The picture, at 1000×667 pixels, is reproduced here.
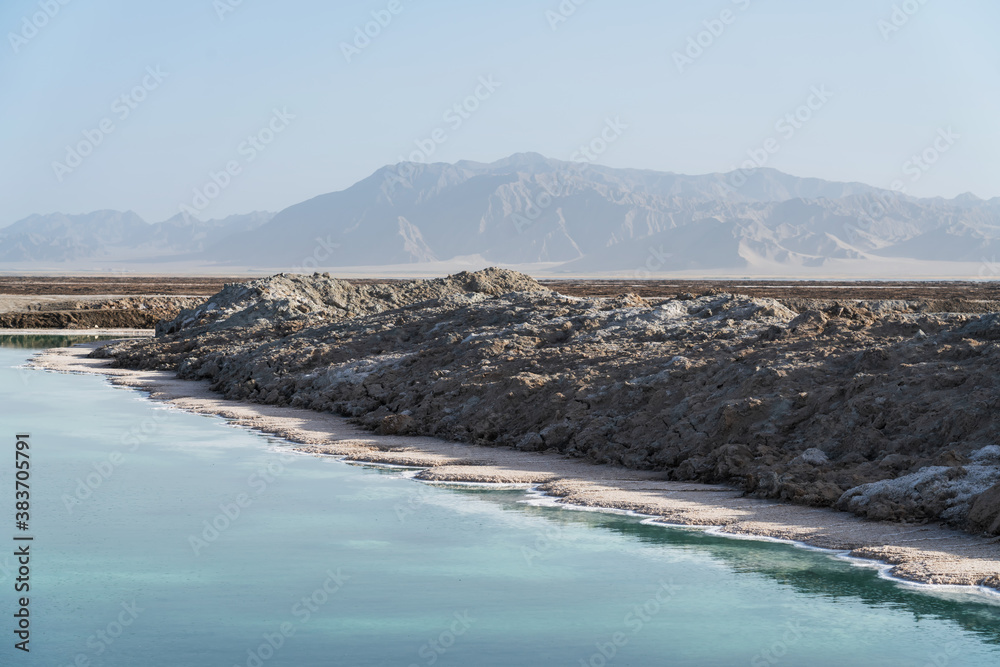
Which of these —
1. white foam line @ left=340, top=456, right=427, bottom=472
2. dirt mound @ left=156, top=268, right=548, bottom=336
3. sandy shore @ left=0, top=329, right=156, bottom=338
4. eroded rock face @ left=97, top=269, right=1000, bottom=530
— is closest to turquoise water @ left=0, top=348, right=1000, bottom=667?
white foam line @ left=340, top=456, right=427, bottom=472

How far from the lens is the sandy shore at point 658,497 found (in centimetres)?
939

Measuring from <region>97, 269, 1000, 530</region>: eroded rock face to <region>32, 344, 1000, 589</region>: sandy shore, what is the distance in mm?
366

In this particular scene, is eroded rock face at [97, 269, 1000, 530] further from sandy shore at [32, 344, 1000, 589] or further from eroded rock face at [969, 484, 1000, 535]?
sandy shore at [32, 344, 1000, 589]

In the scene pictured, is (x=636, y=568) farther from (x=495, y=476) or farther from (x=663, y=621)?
(x=495, y=476)

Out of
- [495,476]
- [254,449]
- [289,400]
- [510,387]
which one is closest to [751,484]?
[495,476]

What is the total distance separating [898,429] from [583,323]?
9.32 meters

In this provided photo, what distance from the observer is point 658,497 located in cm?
1210

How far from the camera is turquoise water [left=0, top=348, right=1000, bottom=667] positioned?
7363mm

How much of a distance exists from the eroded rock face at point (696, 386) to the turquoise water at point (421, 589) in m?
2.25

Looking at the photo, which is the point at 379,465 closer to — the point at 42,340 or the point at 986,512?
the point at 986,512

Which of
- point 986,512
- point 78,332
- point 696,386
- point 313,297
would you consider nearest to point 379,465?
point 696,386

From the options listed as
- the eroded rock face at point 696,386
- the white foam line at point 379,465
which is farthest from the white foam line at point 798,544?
the white foam line at point 379,465

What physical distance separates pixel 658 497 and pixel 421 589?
4138 millimetres

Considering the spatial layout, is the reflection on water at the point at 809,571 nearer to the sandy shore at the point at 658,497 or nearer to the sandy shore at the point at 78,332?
the sandy shore at the point at 658,497
